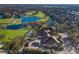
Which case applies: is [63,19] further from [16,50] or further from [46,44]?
[16,50]

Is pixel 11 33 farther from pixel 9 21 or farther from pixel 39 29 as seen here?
pixel 39 29

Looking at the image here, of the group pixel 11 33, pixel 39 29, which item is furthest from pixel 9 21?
pixel 39 29

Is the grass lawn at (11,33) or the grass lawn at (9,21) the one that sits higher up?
the grass lawn at (9,21)

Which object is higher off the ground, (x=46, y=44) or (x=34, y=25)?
(x=34, y=25)

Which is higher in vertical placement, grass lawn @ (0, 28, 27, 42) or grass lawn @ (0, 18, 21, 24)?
grass lawn @ (0, 18, 21, 24)
